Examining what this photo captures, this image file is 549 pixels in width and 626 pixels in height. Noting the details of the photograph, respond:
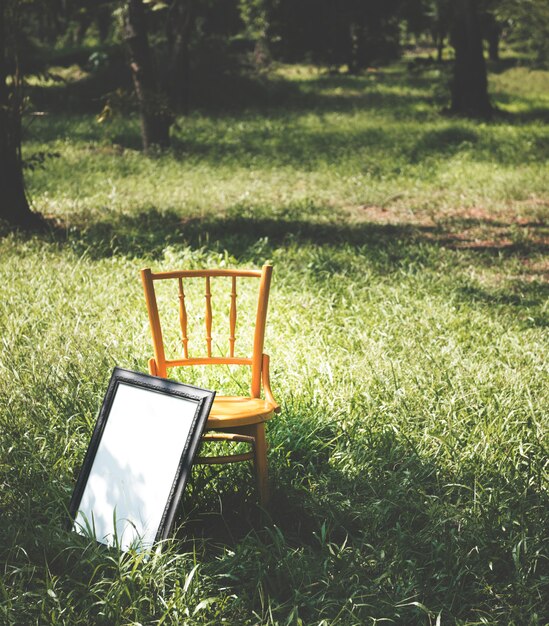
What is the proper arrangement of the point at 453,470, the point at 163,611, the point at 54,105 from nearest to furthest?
the point at 163,611, the point at 453,470, the point at 54,105

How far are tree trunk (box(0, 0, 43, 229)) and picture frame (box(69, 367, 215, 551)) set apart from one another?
598 cm

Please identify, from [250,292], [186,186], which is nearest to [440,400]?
[250,292]

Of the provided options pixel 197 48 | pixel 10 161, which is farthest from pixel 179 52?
pixel 10 161

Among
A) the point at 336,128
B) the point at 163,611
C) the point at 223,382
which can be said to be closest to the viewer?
the point at 163,611

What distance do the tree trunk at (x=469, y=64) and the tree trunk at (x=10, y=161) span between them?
1166cm

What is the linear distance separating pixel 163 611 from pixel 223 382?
2.05 meters

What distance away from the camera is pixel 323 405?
4281 millimetres

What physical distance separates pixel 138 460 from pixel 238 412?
0.48 m

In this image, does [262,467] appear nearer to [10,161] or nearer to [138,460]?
[138,460]

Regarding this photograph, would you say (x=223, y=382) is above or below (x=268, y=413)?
below

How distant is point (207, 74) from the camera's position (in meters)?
21.6

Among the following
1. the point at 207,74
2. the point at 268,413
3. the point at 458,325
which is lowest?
the point at 458,325

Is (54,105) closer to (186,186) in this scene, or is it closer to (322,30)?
(186,186)

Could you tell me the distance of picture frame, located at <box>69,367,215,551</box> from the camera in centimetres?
300
